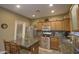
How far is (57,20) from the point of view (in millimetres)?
1698

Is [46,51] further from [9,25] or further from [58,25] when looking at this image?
[9,25]

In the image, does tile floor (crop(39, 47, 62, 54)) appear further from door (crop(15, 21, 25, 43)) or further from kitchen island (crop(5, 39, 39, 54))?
door (crop(15, 21, 25, 43))

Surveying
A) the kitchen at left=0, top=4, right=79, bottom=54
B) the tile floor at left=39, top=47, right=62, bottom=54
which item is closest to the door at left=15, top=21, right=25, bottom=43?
the kitchen at left=0, top=4, right=79, bottom=54

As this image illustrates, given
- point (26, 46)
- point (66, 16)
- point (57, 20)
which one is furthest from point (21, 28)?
point (66, 16)

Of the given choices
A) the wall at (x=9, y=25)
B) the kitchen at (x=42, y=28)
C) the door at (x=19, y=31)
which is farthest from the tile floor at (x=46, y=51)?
the wall at (x=9, y=25)

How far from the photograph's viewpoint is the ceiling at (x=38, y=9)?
64.5 inches

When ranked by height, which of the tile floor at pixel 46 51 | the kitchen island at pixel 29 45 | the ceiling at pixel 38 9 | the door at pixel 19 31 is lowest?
the tile floor at pixel 46 51

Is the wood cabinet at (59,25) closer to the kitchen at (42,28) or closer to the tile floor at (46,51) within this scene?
the kitchen at (42,28)

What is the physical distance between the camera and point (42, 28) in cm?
168

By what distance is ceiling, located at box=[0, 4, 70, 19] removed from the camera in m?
1.64

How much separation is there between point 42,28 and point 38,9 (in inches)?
11.7

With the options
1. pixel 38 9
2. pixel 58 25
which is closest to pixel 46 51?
pixel 58 25

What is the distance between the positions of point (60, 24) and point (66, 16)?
0.15 metres
